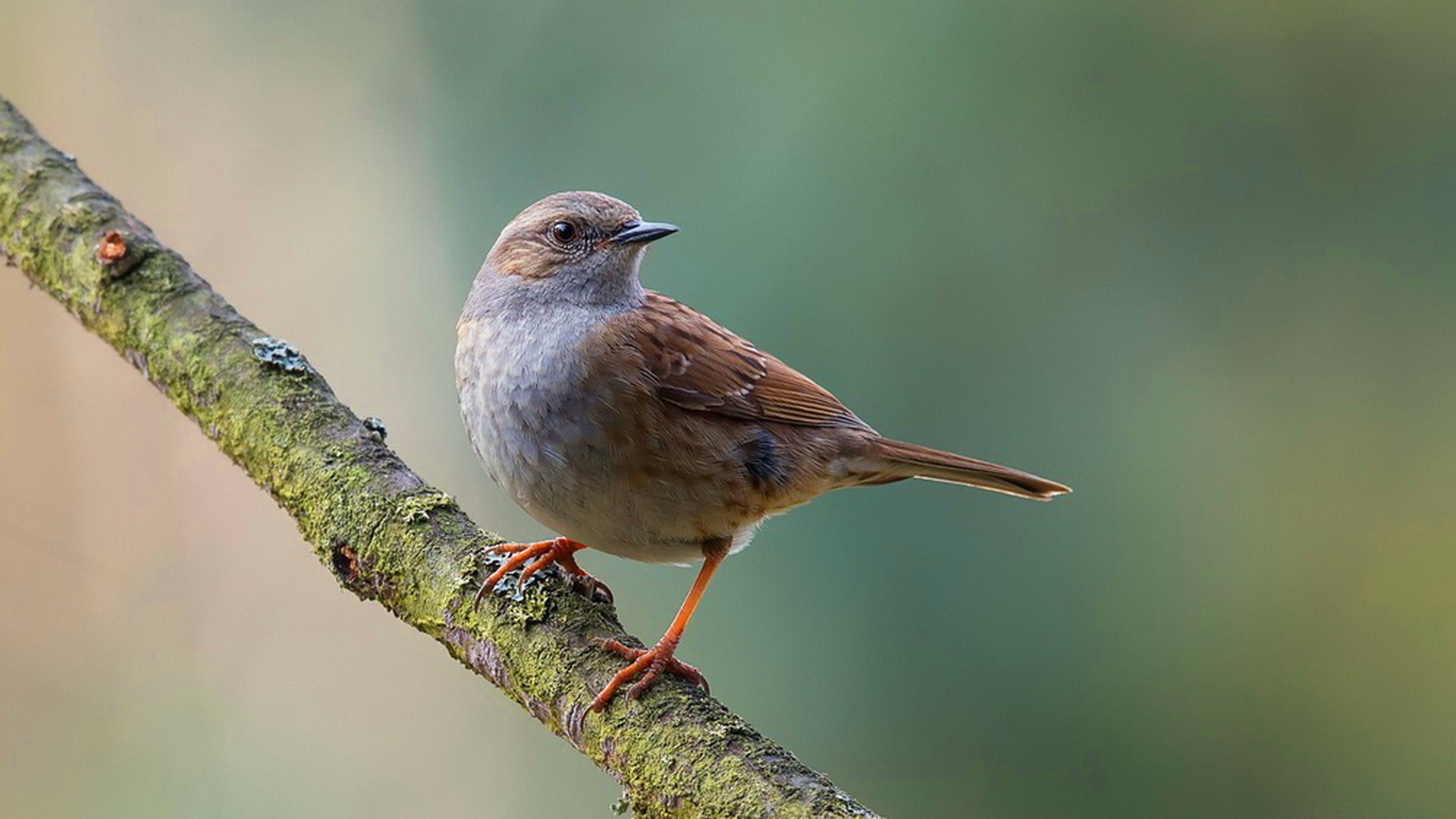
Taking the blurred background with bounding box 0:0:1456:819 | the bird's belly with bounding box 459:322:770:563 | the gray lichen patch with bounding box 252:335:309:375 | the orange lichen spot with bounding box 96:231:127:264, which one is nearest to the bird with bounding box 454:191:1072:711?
the bird's belly with bounding box 459:322:770:563

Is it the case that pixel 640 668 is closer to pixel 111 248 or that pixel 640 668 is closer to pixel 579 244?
pixel 579 244

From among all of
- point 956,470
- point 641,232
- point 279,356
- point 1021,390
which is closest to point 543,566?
point 279,356

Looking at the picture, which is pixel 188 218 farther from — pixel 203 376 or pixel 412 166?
pixel 203 376

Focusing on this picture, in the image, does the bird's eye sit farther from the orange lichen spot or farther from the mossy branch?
the orange lichen spot

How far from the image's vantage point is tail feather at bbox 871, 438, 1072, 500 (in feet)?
14.8

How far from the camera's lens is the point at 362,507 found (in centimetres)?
351

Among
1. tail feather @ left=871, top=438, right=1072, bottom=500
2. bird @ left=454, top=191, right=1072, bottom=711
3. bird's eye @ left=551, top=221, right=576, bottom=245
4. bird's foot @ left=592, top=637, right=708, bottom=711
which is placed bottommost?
bird's foot @ left=592, top=637, right=708, bottom=711

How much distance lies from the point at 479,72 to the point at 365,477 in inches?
105

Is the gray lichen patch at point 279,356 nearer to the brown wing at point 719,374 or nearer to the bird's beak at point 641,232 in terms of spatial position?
the brown wing at point 719,374

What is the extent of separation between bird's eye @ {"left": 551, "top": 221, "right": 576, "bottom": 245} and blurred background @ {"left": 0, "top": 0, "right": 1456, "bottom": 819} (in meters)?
0.52

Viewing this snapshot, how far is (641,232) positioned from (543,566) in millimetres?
1471

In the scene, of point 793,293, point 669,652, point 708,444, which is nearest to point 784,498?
point 708,444

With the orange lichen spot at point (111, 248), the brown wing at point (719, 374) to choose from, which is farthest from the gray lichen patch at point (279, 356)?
the brown wing at point (719, 374)

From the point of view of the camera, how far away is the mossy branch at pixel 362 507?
279cm
